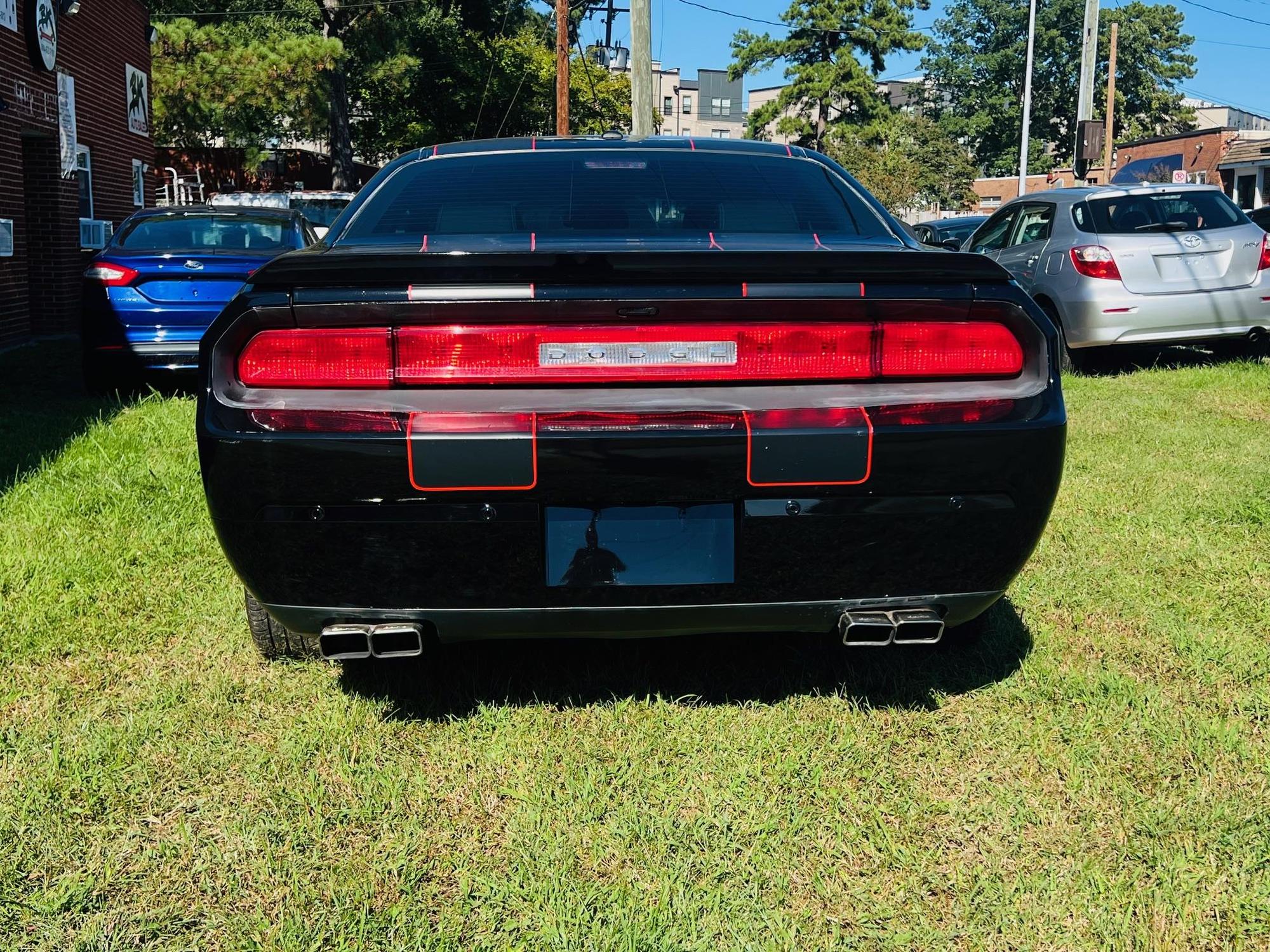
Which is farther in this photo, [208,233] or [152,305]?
[208,233]

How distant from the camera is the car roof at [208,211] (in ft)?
31.7

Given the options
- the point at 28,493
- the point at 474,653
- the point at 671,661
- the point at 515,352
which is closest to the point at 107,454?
the point at 28,493

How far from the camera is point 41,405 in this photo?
8.22m

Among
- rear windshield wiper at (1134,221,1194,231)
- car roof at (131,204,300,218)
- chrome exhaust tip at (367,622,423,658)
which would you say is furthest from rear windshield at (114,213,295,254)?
chrome exhaust tip at (367,622,423,658)

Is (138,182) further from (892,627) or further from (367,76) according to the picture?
(892,627)

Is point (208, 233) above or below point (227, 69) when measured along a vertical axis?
below

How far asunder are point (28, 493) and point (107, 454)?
0.84m

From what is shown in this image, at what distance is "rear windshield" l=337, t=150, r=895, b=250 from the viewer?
10.8ft

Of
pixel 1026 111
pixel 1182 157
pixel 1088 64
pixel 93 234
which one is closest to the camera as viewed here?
pixel 93 234

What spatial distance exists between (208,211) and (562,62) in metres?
19.0

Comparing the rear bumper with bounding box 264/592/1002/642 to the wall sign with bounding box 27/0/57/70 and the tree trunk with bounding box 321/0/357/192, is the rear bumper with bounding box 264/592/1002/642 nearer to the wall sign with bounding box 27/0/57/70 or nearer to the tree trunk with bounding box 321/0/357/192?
the wall sign with bounding box 27/0/57/70

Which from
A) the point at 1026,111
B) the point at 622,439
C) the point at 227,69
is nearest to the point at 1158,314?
the point at 622,439

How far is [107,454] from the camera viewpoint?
20.2 ft

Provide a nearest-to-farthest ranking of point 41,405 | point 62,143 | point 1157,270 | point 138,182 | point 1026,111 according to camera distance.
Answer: point 41,405 → point 1157,270 → point 62,143 → point 138,182 → point 1026,111
